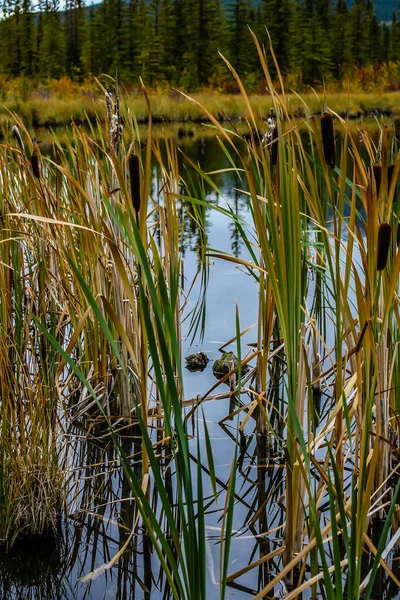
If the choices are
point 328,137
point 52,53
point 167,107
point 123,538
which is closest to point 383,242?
point 328,137

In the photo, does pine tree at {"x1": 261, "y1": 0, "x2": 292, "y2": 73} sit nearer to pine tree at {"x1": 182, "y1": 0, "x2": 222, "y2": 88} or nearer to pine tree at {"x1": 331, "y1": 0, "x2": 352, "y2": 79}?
pine tree at {"x1": 182, "y1": 0, "x2": 222, "y2": 88}

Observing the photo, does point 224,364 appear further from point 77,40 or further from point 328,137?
point 77,40

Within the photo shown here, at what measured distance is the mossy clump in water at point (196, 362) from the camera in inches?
100

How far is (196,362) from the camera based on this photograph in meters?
2.55

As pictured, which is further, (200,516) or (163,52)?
(163,52)

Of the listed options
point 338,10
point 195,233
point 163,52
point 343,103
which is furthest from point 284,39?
point 195,233

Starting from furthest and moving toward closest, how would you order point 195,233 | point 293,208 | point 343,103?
point 343,103 < point 195,233 < point 293,208

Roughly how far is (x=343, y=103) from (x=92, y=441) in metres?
18.2

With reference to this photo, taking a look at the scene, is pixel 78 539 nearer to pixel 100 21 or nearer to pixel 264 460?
pixel 264 460

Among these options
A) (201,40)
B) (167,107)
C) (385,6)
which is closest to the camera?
Result: (167,107)

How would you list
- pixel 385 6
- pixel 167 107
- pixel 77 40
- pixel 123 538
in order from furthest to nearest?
1. pixel 385 6
2. pixel 77 40
3. pixel 167 107
4. pixel 123 538

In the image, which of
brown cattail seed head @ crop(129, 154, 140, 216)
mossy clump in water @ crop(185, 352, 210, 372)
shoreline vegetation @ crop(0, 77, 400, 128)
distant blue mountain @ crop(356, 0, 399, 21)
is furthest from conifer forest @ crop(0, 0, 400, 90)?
distant blue mountain @ crop(356, 0, 399, 21)

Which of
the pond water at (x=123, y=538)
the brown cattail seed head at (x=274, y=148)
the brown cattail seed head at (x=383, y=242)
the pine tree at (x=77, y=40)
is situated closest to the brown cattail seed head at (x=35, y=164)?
the pond water at (x=123, y=538)

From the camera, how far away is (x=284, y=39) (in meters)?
30.3
